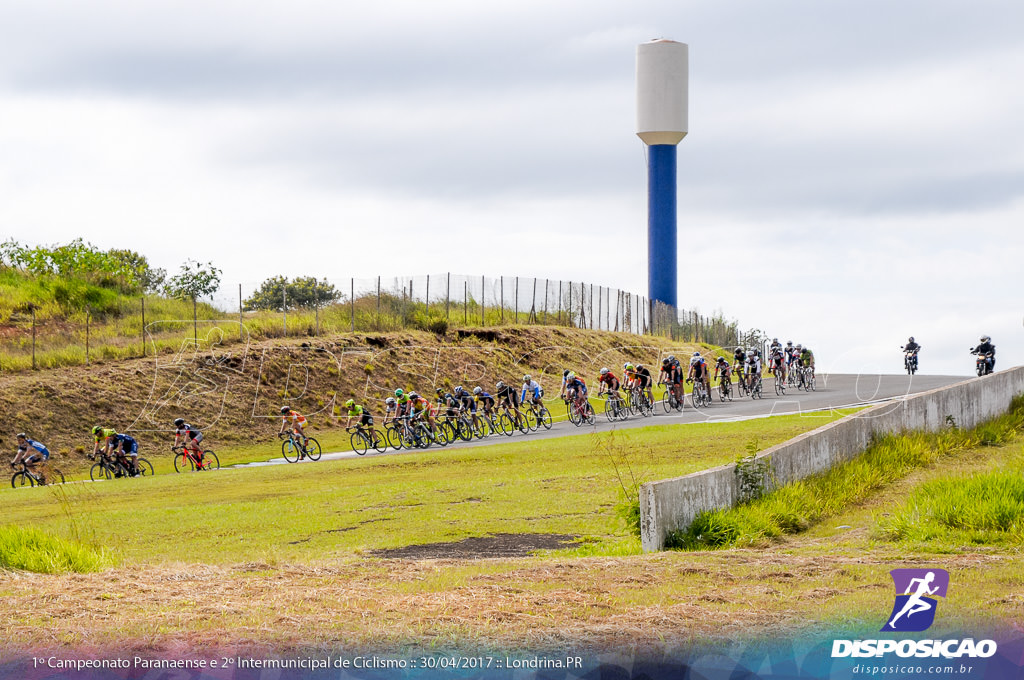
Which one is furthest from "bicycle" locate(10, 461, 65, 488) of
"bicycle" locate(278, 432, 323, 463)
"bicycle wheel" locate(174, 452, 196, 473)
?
"bicycle" locate(278, 432, 323, 463)

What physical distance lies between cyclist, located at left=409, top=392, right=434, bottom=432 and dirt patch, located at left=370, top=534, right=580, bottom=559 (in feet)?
70.8

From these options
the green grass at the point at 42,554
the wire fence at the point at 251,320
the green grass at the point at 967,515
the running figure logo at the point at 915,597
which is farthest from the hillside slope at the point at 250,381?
the running figure logo at the point at 915,597

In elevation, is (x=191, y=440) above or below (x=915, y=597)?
below

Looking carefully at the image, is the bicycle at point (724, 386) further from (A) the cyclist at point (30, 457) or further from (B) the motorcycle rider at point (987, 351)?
(A) the cyclist at point (30, 457)

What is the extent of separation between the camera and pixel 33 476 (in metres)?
34.7

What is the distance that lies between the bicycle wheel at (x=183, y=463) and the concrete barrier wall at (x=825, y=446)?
2211cm

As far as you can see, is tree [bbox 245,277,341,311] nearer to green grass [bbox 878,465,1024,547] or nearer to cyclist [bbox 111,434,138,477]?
cyclist [bbox 111,434,138,477]

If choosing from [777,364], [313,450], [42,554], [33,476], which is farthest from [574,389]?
[42,554]

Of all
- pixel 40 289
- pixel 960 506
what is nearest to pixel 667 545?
pixel 960 506

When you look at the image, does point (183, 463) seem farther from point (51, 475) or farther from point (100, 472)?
point (51, 475)

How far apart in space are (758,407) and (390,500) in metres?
24.5

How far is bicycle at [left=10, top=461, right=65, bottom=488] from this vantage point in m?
33.2

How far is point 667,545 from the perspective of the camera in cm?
1309

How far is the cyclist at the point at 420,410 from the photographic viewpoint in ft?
121
